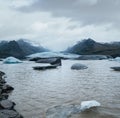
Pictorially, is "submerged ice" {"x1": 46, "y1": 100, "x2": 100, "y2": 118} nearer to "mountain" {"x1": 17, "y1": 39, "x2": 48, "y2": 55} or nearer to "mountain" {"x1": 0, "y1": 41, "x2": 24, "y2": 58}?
"mountain" {"x1": 0, "y1": 41, "x2": 24, "y2": 58}

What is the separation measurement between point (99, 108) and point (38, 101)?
10.3ft

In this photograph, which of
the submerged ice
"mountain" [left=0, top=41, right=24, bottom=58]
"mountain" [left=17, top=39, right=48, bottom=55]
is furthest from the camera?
"mountain" [left=17, top=39, right=48, bottom=55]

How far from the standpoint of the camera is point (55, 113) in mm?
10523

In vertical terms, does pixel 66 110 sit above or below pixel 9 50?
below

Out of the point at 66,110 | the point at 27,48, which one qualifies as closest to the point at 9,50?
the point at 27,48

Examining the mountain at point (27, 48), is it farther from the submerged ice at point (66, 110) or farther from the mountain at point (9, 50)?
the submerged ice at point (66, 110)

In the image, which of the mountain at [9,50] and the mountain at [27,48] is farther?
the mountain at [27,48]

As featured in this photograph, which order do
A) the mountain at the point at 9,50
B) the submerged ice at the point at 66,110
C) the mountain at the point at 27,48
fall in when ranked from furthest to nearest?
the mountain at the point at 27,48, the mountain at the point at 9,50, the submerged ice at the point at 66,110

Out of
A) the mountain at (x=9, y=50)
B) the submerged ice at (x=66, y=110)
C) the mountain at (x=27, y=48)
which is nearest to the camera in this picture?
the submerged ice at (x=66, y=110)

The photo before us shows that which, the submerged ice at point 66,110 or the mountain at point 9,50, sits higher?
the mountain at point 9,50

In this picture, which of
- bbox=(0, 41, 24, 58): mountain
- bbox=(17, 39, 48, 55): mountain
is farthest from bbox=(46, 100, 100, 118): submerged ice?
bbox=(17, 39, 48, 55): mountain

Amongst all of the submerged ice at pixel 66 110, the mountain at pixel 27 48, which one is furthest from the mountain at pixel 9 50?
the submerged ice at pixel 66 110

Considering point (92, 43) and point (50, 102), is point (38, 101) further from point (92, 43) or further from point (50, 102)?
point (92, 43)

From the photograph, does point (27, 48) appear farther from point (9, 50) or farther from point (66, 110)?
point (66, 110)
